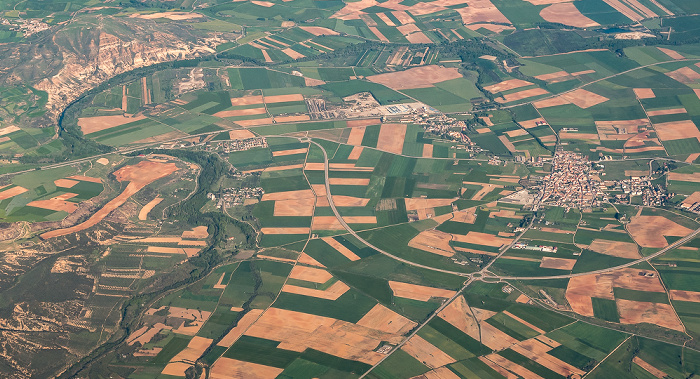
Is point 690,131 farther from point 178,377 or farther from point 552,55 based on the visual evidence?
point 178,377

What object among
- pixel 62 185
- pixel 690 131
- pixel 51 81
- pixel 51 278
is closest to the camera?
pixel 51 278

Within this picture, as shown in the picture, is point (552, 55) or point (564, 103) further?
point (552, 55)

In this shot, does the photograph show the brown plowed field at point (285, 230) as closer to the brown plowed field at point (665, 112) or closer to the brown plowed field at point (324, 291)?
the brown plowed field at point (324, 291)

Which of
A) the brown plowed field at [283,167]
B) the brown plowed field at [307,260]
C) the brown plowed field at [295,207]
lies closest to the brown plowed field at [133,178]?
the brown plowed field at [283,167]

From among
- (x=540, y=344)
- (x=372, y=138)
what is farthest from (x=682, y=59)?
(x=540, y=344)

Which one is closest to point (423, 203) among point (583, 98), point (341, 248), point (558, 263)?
point (341, 248)
